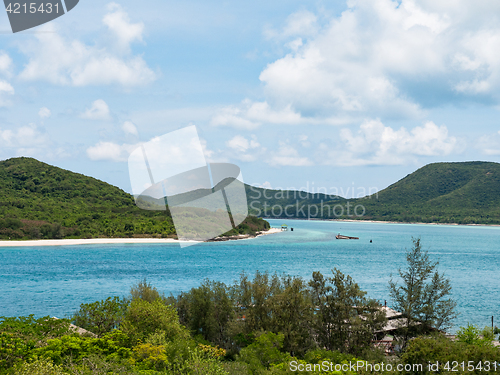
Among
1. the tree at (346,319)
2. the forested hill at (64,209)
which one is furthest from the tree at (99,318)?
the forested hill at (64,209)

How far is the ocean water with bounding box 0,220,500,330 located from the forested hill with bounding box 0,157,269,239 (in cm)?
625

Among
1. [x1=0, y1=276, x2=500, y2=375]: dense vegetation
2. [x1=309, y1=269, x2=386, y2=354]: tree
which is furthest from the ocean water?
[x1=0, y1=276, x2=500, y2=375]: dense vegetation

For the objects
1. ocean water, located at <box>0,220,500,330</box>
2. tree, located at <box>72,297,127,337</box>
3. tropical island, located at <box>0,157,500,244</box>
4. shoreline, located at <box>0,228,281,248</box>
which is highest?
tropical island, located at <box>0,157,500,244</box>

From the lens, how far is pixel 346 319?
24.0m

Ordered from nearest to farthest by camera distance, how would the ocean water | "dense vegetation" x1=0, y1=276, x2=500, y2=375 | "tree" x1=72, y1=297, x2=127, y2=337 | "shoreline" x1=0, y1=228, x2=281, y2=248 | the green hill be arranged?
"dense vegetation" x1=0, y1=276, x2=500, y2=375 → "tree" x1=72, y1=297, x2=127, y2=337 → the ocean water → "shoreline" x1=0, y1=228, x2=281, y2=248 → the green hill

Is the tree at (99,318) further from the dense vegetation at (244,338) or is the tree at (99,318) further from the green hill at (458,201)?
the green hill at (458,201)

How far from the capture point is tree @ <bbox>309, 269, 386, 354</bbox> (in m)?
22.8

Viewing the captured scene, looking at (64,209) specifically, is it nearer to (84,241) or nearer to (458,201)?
(84,241)

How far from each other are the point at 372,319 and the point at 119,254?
67020mm

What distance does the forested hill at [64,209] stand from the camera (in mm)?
90938

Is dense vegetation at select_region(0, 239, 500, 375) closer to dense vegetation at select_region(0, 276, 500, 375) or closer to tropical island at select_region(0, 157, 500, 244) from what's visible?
dense vegetation at select_region(0, 276, 500, 375)

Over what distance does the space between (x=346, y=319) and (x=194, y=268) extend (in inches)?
1807

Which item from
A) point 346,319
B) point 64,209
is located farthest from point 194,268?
point 64,209

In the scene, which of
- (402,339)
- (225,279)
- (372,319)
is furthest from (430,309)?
(225,279)
